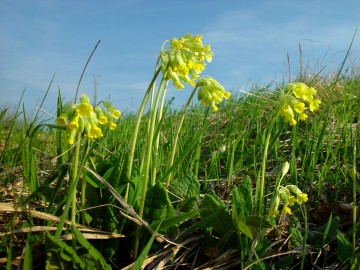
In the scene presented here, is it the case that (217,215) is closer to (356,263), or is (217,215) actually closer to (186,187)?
(186,187)

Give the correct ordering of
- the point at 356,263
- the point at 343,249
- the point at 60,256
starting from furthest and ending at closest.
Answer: the point at 343,249 < the point at 356,263 < the point at 60,256

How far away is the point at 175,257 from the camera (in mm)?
1900

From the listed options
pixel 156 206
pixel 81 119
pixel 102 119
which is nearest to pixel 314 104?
pixel 156 206

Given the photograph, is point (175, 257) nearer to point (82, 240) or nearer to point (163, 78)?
point (82, 240)

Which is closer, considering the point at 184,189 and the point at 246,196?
the point at 246,196

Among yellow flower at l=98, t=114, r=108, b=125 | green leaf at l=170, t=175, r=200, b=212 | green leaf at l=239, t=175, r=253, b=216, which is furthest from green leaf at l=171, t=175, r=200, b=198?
yellow flower at l=98, t=114, r=108, b=125

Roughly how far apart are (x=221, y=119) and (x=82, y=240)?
3.68m

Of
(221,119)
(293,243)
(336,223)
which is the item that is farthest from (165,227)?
(221,119)

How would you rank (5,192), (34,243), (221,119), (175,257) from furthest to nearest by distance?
(221,119)
(5,192)
(175,257)
(34,243)

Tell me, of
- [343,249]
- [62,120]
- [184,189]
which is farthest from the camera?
[184,189]

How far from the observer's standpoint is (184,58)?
182 cm

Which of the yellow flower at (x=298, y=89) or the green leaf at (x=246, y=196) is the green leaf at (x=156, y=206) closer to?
the green leaf at (x=246, y=196)

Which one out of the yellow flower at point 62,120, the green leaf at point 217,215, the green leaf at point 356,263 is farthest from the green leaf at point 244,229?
the yellow flower at point 62,120

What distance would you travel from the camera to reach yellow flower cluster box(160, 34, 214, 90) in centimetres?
175
